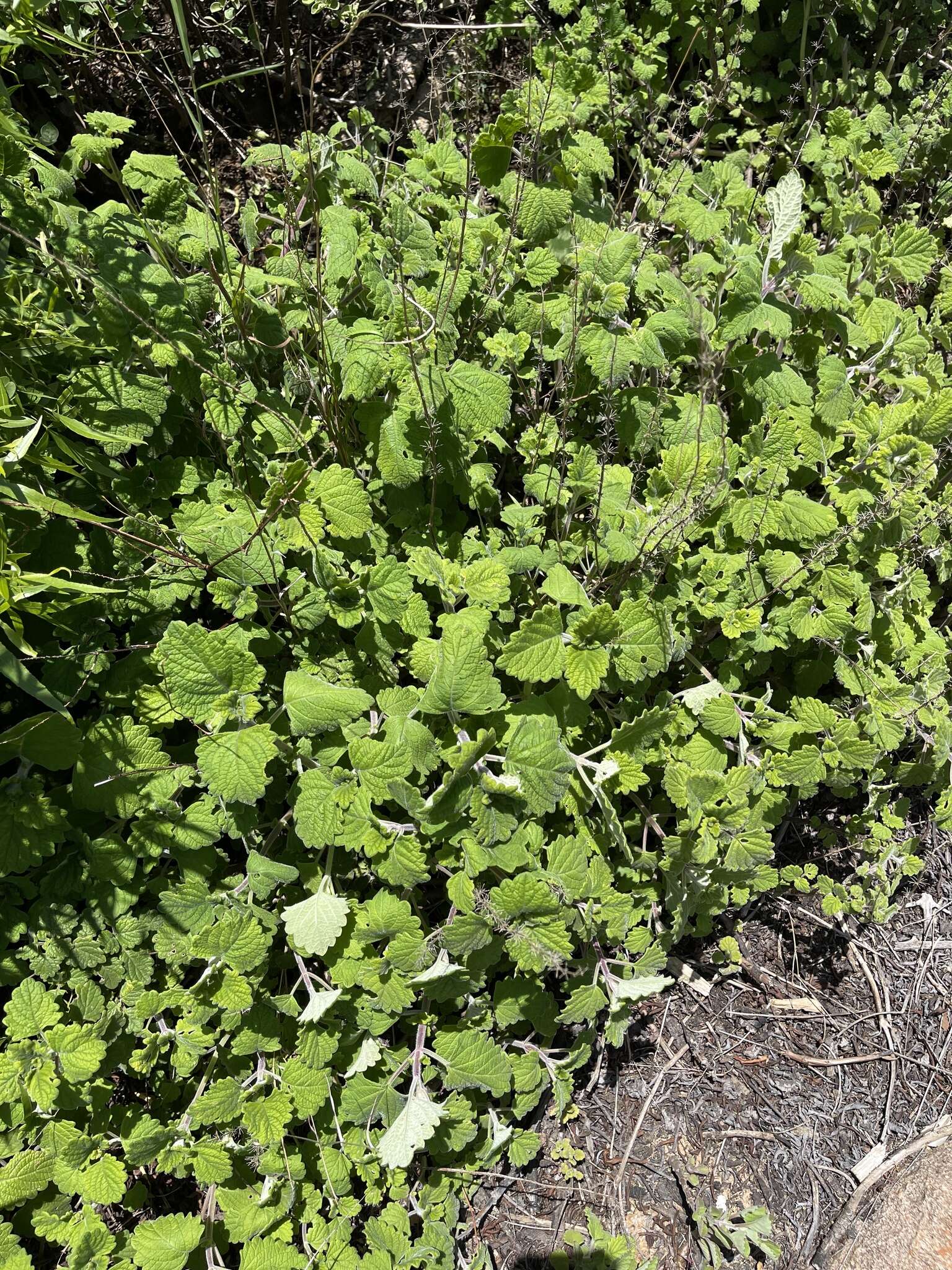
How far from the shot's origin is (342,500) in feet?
6.60

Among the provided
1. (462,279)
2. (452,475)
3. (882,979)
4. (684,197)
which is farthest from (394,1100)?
(684,197)

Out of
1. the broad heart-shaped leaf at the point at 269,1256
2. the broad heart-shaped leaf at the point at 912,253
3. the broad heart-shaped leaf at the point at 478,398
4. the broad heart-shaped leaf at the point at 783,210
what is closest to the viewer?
the broad heart-shaped leaf at the point at 269,1256

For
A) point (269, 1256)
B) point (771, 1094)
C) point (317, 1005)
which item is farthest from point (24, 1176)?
point (771, 1094)

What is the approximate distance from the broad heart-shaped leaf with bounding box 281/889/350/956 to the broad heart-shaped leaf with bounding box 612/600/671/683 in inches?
33.8

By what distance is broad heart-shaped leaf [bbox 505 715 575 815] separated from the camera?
1.88 metres

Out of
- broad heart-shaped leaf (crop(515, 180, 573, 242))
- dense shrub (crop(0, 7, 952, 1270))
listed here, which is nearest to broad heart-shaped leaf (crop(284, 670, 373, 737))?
dense shrub (crop(0, 7, 952, 1270))

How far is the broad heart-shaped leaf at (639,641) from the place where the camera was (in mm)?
2043

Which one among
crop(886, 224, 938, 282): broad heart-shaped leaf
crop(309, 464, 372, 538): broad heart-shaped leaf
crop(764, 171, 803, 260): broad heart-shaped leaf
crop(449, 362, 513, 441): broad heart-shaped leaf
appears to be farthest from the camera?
crop(886, 224, 938, 282): broad heart-shaped leaf

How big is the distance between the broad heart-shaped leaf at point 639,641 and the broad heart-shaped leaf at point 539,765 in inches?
10.6

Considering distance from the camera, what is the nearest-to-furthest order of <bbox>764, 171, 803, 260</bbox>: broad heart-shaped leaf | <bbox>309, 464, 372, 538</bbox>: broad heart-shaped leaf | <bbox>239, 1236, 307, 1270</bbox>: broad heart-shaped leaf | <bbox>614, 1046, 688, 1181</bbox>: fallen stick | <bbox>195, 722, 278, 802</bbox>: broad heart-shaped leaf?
<bbox>195, 722, 278, 802</bbox>: broad heart-shaped leaf → <bbox>239, 1236, 307, 1270</bbox>: broad heart-shaped leaf → <bbox>309, 464, 372, 538</bbox>: broad heart-shaped leaf → <bbox>764, 171, 803, 260</bbox>: broad heart-shaped leaf → <bbox>614, 1046, 688, 1181</bbox>: fallen stick

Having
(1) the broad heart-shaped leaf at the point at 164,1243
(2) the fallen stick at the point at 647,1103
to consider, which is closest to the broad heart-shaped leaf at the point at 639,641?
(2) the fallen stick at the point at 647,1103

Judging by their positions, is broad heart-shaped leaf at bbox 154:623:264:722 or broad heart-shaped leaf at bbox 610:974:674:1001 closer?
broad heart-shaped leaf at bbox 154:623:264:722

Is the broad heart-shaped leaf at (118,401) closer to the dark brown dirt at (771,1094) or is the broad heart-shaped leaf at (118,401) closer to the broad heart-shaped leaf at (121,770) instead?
the broad heart-shaped leaf at (121,770)

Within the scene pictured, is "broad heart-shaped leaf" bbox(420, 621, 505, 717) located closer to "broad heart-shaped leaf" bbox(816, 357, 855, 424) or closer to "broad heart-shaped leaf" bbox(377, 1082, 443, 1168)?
"broad heart-shaped leaf" bbox(377, 1082, 443, 1168)
